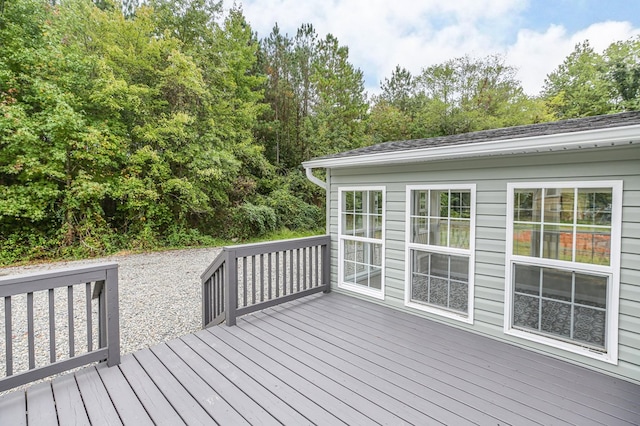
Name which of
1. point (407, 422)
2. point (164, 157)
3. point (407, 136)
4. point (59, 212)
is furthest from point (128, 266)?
point (407, 136)

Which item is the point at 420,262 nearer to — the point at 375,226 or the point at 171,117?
the point at 375,226

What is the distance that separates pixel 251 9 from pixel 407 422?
14.5 metres

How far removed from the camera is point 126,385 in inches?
88.4

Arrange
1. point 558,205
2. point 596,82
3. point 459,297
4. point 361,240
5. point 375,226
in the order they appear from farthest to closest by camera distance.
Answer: point 596,82 → point 361,240 → point 375,226 → point 459,297 → point 558,205

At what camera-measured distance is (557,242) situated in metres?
2.83

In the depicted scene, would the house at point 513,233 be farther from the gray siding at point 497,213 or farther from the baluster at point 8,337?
the baluster at point 8,337

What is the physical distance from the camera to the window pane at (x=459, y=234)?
3.37 metres

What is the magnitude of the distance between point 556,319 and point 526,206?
1200 mm

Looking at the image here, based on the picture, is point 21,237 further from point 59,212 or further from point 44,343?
point 44,343

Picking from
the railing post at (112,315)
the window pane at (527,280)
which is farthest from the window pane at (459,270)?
the railing post at (112,315)

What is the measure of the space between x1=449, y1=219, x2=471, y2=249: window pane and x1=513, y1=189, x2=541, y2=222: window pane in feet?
1.66

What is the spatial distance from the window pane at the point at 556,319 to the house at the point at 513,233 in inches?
0.6

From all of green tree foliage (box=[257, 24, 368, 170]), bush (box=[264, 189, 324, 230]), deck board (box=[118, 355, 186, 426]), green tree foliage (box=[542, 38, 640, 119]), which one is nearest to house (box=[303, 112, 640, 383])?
deck board (box=[118, 355, 186, 426])

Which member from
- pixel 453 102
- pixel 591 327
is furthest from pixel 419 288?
pixel 453 102
